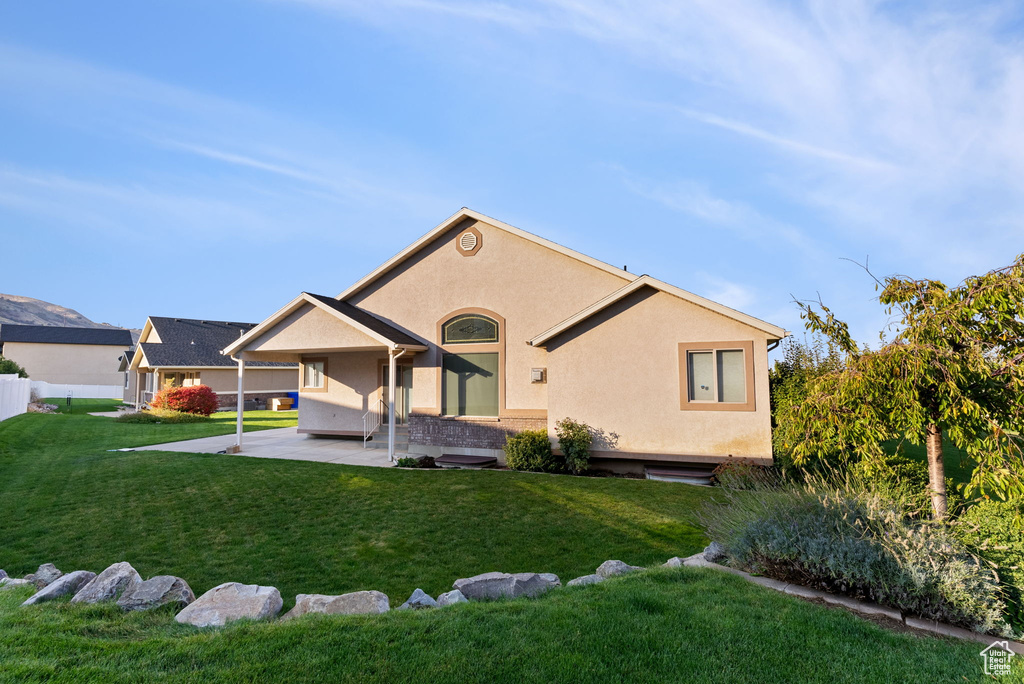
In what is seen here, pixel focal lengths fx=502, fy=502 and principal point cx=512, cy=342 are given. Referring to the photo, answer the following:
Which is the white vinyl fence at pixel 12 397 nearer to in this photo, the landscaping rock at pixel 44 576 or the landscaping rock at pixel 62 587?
the landscaping rock at pixel 44 576

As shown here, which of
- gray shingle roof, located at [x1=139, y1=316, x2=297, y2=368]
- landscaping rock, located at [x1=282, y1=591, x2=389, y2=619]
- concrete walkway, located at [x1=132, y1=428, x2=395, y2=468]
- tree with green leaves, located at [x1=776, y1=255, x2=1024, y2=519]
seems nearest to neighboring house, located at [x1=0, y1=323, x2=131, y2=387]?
gray shingle roof, located at [x1=139, y1=316, x2=297, y2=368]

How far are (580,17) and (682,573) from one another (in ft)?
37.2

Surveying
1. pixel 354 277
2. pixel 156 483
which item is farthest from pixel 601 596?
pixel 354 277

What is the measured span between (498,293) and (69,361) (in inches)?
2598

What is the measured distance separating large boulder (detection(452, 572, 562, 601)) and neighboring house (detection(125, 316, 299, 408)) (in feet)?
93.5

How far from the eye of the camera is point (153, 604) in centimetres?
462

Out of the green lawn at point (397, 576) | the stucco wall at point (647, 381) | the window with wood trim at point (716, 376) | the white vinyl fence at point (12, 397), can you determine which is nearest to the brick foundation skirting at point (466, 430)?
the stucco wall at point (647, 381)

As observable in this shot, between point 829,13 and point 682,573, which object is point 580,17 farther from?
point 682,573

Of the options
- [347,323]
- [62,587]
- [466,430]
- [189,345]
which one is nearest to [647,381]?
[466,430]

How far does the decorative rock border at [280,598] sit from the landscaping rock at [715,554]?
1.37ft

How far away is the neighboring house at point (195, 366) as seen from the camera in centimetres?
3117

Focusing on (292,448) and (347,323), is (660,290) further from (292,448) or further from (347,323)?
(292,448)

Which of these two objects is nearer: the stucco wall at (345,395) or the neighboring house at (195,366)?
the stucco wall at (345,395)

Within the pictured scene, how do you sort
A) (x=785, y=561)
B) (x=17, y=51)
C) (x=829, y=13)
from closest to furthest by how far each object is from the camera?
(x=785, y=561) < (x=829, y=13) < (x=17, y=51)
